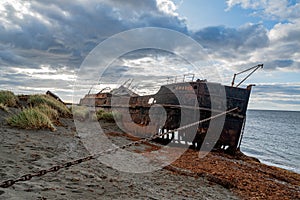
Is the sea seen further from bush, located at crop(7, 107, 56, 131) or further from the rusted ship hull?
bush, located at crop(7, 107, 56, 131)

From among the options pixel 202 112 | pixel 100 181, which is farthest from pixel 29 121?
pixel 202 112

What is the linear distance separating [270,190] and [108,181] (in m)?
3.33

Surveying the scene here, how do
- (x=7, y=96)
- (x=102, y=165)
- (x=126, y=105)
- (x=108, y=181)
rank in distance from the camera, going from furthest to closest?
(x=126, y=105) → (x=7, y=96) → (x=102, y=165) → (x=108, y=181)

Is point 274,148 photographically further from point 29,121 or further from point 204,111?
point 29,121

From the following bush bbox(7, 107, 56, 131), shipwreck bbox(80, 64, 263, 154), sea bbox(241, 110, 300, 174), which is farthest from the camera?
sea bbox(241, 110, 300, 174)

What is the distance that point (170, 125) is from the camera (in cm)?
1038

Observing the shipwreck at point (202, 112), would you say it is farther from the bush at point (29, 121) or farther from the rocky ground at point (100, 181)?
the bush at point (29, 121)

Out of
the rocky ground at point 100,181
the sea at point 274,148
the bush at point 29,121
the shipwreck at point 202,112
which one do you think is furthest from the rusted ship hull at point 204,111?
the sea at point 274,148

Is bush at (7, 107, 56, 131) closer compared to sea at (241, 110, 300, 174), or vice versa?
bush at (7, 107, 56, 131)

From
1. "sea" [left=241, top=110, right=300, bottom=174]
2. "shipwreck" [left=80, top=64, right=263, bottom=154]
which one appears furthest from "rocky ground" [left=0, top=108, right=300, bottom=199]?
"sea" [left=241, top=110, right=300, bottom=174]

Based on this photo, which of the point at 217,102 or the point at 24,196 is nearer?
the point at 24,196

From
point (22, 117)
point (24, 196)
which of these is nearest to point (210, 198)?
point (24, 196)

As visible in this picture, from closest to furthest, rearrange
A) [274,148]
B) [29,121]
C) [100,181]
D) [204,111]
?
[100,181]
[29,121]
[204,111]
[274,148]

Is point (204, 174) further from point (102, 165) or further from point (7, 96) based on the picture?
point (7, 96)
